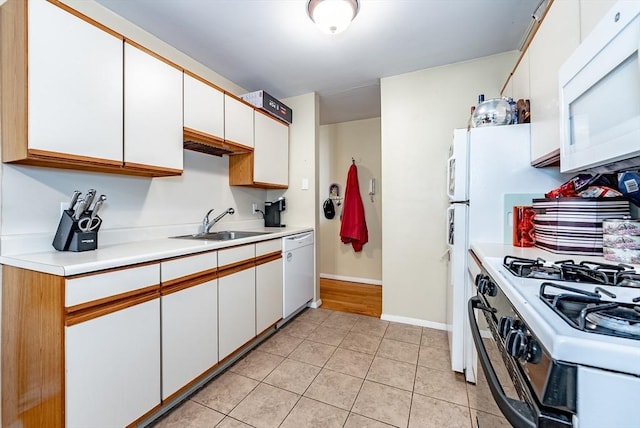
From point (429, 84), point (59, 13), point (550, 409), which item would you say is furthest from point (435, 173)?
point (59, 13)

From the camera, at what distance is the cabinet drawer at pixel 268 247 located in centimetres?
205

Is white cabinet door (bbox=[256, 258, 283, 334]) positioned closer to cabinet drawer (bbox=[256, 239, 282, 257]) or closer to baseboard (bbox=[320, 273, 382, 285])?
cabinet drawer (bbox=[256, 239, 282, 257])

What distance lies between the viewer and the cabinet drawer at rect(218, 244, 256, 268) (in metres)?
1.70

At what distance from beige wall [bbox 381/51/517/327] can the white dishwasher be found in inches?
30.3

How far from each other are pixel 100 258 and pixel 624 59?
1.91 metres

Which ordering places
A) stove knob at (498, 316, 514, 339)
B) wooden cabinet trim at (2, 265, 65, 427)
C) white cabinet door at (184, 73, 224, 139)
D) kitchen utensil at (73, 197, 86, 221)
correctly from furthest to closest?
white cabinet door at (184, 73, 224, 139) < kitchen utensil at (73, 197, 86, 221) < wooden cabinet trim at (2, 265, 65, 427) < stove knob at (498, 316, 514, 339)

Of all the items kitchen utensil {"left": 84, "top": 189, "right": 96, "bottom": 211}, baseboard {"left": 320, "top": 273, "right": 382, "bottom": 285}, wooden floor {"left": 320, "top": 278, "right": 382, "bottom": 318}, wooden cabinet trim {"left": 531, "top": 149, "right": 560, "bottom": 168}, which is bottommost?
wooden floor {"left": 320, "top": 278, "right": 382, "bottom": 318}

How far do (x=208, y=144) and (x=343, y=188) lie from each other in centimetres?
237

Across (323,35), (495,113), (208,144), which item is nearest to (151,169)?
(208,144)

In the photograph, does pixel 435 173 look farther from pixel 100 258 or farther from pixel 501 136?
pixel 100 258

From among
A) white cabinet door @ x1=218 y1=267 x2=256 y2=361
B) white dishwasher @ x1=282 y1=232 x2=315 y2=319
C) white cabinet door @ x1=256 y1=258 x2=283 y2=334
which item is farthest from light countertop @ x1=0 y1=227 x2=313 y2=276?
white dishwasher @ x1=282 y1=232 x2=315 y2=319

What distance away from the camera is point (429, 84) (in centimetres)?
246

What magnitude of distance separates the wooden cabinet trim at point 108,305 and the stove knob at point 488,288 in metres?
1.43

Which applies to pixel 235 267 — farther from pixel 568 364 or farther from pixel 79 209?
pixel 568 364
